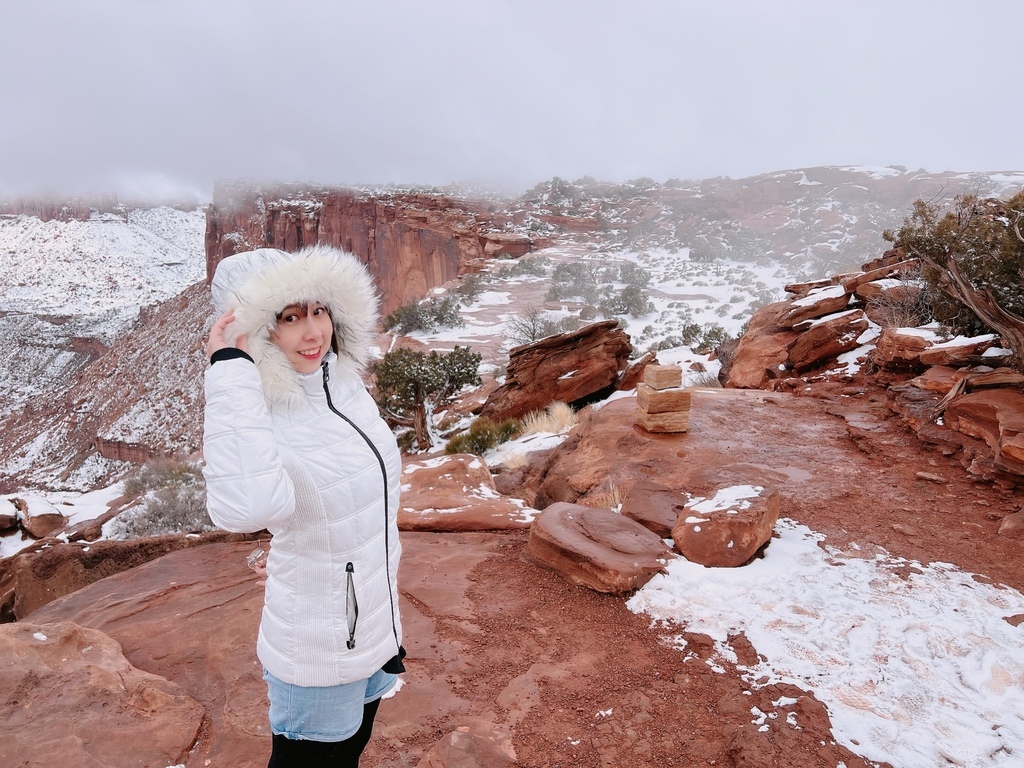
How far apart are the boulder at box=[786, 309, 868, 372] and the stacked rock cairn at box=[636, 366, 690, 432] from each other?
460cm

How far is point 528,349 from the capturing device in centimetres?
1079

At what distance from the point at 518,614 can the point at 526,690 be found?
77cm

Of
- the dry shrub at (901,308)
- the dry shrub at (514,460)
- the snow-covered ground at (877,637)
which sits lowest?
the dry shrub at (514,460)

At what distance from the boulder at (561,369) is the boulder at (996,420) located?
5724 millimetres

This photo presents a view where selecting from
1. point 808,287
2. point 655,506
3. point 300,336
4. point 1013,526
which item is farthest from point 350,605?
point 808,287

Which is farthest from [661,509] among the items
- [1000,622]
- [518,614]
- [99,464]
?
[99,464]

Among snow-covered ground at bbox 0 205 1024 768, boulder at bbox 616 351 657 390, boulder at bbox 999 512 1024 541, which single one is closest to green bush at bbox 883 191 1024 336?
boulder at bbox 999 512 1024 541

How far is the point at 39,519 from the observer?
9.02 metres

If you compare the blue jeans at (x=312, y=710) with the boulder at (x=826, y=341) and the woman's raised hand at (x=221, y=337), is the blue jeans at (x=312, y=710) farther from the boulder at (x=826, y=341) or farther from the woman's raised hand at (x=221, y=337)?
the boulder at (x=826, y=341)

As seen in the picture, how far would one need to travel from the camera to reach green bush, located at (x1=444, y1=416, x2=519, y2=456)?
9484 millimetres

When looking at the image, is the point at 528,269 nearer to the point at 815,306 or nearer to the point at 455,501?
the point at 815,306

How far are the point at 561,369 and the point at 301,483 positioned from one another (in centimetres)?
949

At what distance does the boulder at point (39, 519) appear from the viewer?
8.94 m

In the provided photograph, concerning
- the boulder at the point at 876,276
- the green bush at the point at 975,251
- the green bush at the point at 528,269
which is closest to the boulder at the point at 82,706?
the green bush at the point at 975,251
